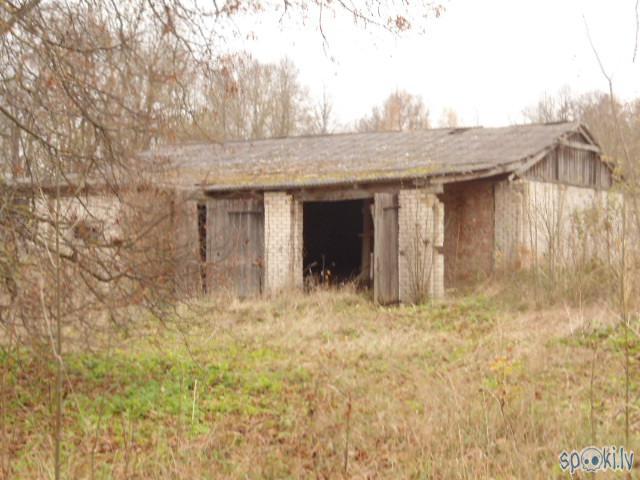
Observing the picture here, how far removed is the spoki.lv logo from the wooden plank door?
10.9 m

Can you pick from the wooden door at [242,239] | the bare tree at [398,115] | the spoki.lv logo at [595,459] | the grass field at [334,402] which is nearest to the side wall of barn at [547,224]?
the grass field at [334,402]

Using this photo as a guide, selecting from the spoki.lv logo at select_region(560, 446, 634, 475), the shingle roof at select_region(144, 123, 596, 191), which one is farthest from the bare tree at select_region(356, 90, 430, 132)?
the spoki.lv logo at select_region(560, 446, 634, 475)

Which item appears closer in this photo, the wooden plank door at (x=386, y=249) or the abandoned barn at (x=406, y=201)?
the abandoned barn at (x=406, y=201)

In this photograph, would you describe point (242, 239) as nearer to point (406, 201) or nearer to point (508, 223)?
point (406, 201)

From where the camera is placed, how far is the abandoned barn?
15820 millimetres

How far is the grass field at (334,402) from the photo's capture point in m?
5.57

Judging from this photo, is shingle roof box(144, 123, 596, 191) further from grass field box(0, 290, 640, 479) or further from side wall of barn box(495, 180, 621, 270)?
grass field box(0, 290, 640, 479)

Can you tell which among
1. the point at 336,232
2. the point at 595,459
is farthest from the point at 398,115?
the point at 595,459

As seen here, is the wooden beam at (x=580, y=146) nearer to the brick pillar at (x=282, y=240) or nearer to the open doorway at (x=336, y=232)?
the open doorway at (x=336, y=232)

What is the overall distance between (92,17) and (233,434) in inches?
160

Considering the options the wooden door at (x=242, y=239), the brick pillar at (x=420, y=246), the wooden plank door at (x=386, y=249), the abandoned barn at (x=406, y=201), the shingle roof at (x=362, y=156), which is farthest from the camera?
the wooden door at (x=242, y=239)

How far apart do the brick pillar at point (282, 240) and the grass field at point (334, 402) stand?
532 centimetres

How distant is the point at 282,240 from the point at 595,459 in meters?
13.2

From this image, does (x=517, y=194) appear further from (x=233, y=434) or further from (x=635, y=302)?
(x=233, y=434)
